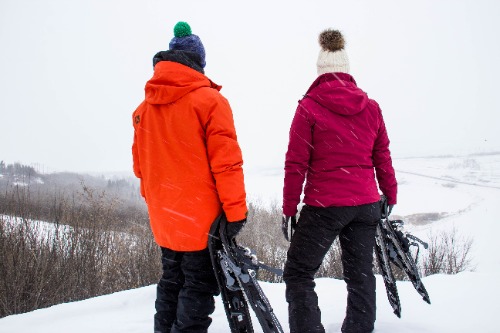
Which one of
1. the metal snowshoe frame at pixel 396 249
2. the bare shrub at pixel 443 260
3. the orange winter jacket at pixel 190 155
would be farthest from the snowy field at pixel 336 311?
the bare shrub at pixel 443 260

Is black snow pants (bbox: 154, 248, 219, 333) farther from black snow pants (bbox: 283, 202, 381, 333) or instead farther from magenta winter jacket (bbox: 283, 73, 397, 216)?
magenta winter jacket (bbox: 283, 73, 397, 216)

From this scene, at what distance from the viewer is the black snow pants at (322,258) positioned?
7.17 ft

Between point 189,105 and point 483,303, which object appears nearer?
point 189,105

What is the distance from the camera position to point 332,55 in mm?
2305

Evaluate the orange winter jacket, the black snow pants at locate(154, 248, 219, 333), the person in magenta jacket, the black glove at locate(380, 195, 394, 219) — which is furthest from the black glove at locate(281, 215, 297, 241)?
the black glove at locate(380, 195, 394, 219)

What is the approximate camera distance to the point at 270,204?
27344mm

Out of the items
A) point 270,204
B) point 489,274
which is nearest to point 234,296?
point 489,274

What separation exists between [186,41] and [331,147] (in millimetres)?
1119

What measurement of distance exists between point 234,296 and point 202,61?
147 cm

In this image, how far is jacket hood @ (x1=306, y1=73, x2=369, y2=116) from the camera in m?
2.20

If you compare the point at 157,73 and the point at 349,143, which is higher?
the point at 157,73

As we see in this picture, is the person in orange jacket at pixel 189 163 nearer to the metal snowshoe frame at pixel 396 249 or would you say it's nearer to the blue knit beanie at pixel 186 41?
the blue knit beanie at pixel 186 41

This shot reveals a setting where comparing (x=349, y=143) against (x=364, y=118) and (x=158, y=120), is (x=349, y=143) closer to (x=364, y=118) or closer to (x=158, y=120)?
(x=364, y=118)

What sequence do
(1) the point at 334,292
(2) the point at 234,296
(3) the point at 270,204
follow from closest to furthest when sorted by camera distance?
(2) the point at 234,296 → (1) the point at 334,292 → (3) the point at 270,204
